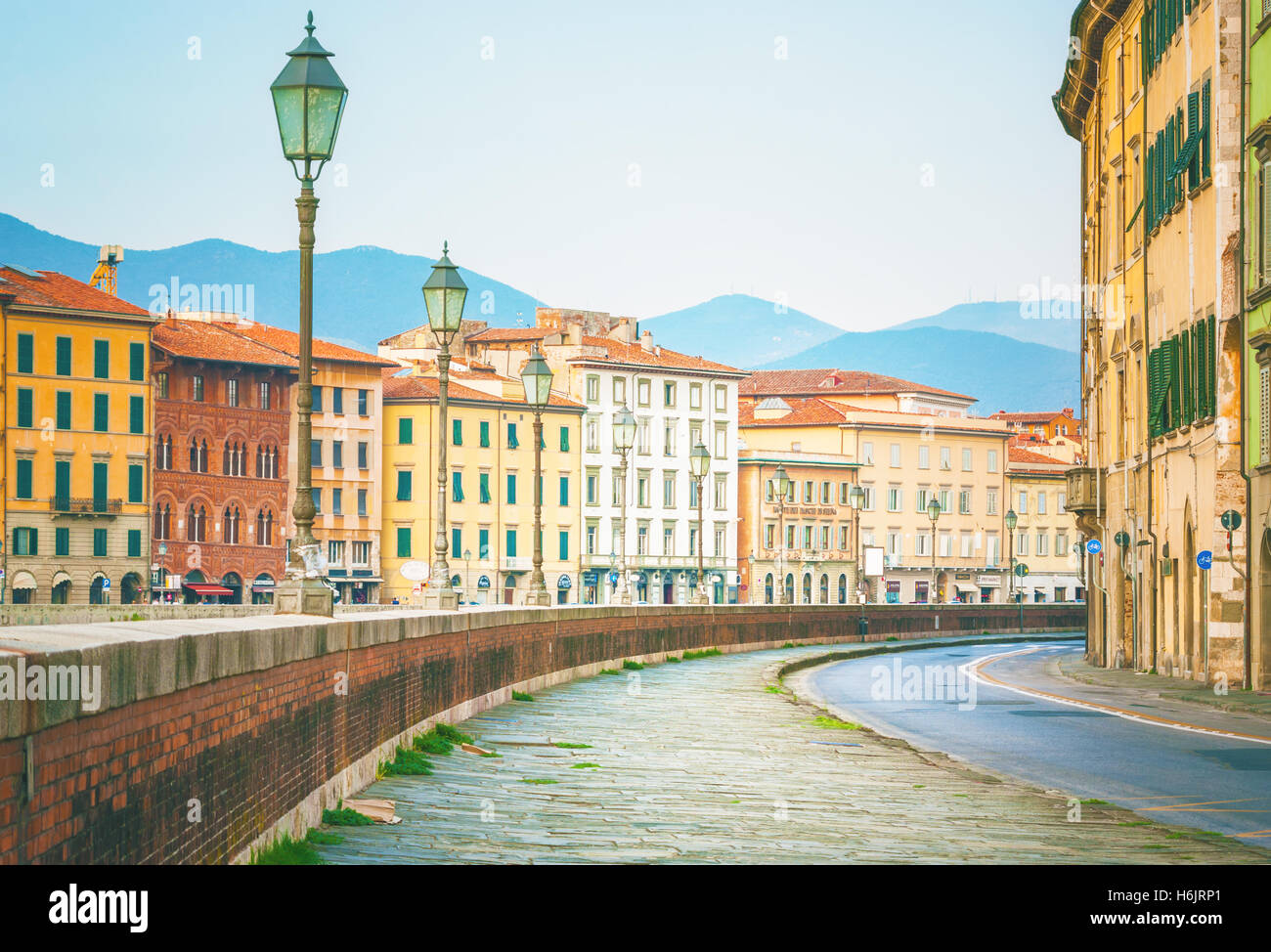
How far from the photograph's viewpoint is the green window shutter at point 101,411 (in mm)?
96125

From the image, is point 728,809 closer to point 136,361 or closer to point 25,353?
point 25,353

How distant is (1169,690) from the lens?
118 ft

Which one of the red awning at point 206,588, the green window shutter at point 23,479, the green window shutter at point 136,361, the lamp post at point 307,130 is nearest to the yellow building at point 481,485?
the red awning at point 206,588

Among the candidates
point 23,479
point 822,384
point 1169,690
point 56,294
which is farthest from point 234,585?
point 1169,690

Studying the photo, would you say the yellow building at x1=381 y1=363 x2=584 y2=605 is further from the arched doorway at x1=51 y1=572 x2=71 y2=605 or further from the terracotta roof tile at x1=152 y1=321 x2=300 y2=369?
the arched doorway at x1=51 y1=572 x2=71 y2=605

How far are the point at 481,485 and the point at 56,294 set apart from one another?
29957 millimetres

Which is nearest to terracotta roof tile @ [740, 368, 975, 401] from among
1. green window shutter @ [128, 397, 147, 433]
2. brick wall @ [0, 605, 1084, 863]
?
green window shutter @ [128, 397, 147, 433]

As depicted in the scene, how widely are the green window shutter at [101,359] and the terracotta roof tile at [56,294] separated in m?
1.67

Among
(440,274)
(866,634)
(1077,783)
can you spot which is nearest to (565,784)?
(1077,783)

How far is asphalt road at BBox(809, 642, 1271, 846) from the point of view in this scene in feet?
55.3

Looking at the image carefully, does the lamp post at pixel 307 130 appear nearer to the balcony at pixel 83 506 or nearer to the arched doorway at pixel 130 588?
the balcony at pixel 83 506

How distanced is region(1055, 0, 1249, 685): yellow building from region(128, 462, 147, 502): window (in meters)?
54.1
